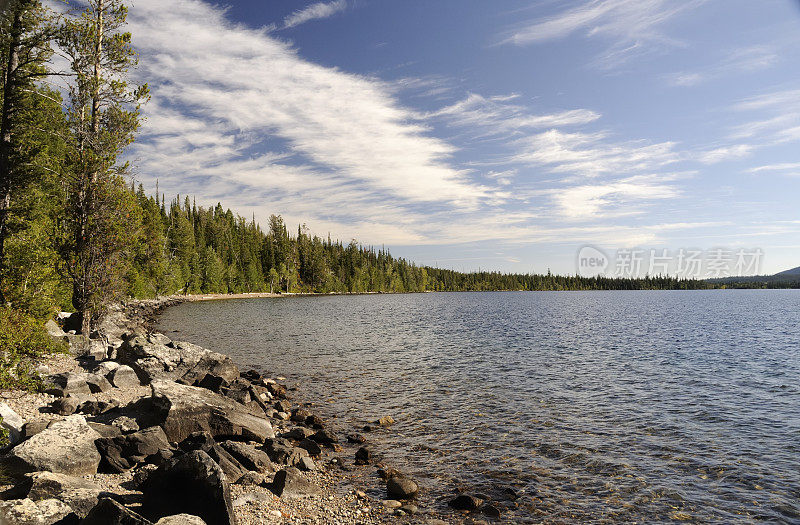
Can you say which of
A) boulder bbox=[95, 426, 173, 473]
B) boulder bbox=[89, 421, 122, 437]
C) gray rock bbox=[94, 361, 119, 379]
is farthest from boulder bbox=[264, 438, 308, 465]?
gray rock bbox=[94, 361, 119, 379]

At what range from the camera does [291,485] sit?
13.0 meters

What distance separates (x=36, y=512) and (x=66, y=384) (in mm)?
13097

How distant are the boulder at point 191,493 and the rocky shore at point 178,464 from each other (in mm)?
23

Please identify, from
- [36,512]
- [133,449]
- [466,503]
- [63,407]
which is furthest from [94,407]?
[466,503]

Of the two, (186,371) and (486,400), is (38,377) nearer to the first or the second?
(186,371)

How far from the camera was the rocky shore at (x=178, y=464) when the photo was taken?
982 centimetres

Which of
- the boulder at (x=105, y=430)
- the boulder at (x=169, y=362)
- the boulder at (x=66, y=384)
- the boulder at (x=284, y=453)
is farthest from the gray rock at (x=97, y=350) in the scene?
the boulder at (x=284, y=453)

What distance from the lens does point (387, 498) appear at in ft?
44.2

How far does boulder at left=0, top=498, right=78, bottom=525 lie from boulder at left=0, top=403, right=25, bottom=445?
5.45 m

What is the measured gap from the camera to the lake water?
13898 millimetres

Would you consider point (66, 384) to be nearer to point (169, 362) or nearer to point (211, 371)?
point (169, 362)

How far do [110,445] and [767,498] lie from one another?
20.7 metres

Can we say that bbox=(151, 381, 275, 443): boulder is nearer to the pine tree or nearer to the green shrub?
the green shrub

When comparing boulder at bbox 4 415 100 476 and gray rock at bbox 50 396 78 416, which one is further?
gray rock at bbox 50 396 78 416
